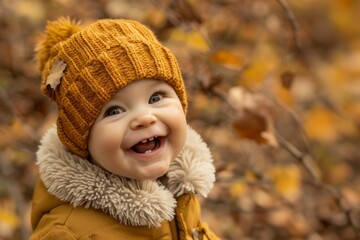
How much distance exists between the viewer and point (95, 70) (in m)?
1.22

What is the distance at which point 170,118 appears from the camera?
124 cm

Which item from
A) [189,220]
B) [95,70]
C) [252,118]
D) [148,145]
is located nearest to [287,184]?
[252,118]

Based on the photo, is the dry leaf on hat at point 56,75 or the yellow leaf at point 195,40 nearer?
the dry leaf on hat at point 56,75

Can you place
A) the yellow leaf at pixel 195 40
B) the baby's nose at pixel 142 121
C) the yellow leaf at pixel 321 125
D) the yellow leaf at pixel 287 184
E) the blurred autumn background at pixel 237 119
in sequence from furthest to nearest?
the yellow leaf at pixel 321 125, the yellow leaf at pixel 287 184, the yellow leaf at pixel 195 40, the blurred autumn background at pixel 237 119, the baby's nose at pixel 142 121

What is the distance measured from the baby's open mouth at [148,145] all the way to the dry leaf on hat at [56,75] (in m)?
0.22

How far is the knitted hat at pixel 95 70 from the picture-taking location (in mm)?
1208

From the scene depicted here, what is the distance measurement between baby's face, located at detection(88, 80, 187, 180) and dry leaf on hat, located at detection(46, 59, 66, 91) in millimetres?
129

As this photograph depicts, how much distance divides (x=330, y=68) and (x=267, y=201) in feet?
7.30

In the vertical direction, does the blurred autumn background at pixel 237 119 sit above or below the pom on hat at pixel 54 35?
below

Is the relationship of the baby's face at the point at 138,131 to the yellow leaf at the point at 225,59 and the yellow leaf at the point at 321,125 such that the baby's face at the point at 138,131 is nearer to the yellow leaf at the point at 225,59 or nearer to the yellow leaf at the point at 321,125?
the yellow leaf at the point at 225,59

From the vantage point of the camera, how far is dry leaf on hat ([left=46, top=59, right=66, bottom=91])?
1255mm

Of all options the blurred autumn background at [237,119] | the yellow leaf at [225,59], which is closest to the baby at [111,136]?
the blurred autumn background at [237,119]

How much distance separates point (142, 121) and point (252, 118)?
28.0 inches

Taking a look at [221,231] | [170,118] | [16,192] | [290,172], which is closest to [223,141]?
[290,172]
